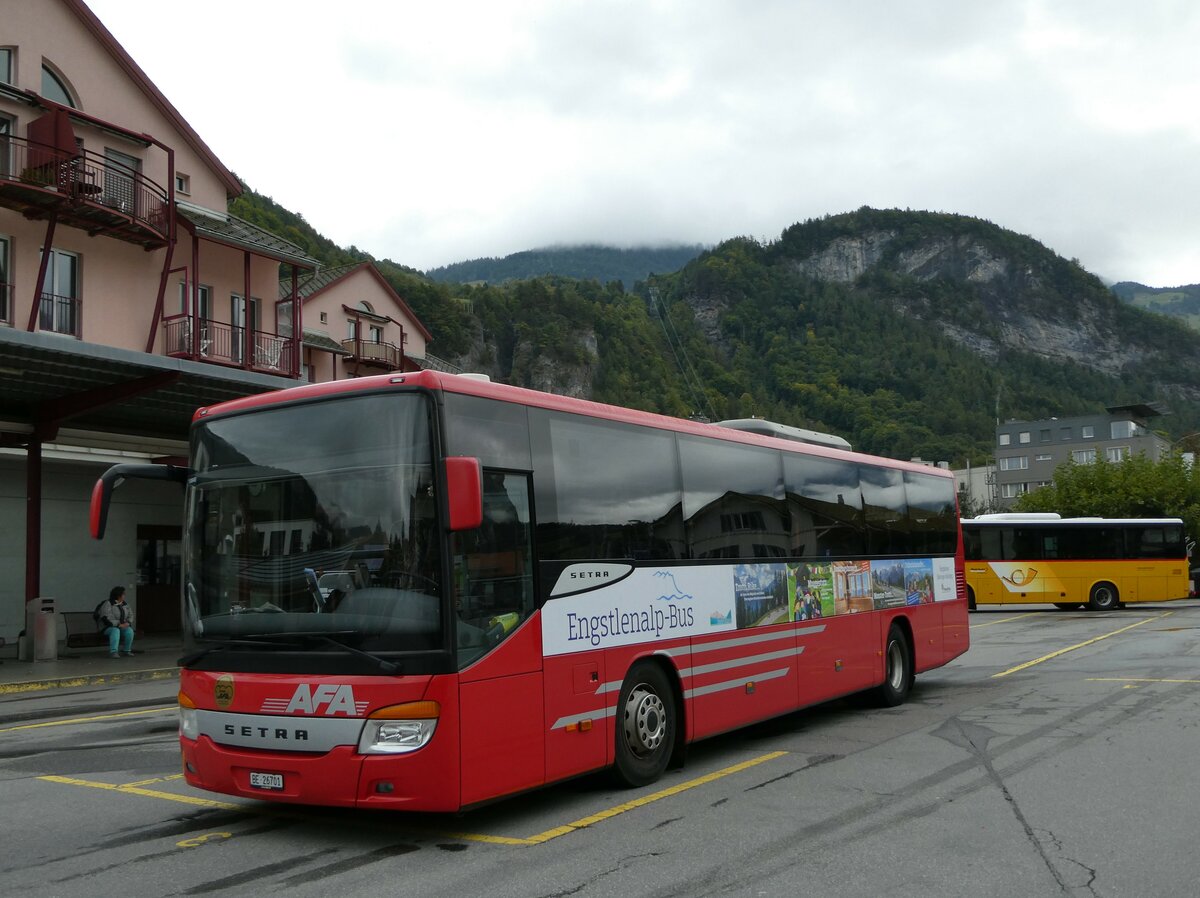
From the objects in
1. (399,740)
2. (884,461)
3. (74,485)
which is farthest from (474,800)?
(74,485)

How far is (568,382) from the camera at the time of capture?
11494 centimetres

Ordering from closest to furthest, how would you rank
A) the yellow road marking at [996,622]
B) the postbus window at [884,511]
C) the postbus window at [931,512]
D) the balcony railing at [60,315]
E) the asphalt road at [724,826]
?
the asphalt road at [724,826] → the postbus window at [884,511] → the postbus window at [931,512] → the balcony railing at [60,315] → the yellow road marking at [996,622]

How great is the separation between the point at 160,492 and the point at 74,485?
8.42 feet

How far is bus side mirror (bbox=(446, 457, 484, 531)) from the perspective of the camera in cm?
586

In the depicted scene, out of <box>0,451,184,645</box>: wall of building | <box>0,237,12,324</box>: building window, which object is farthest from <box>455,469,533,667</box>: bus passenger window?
<box>0,237,12,324</box>: building window

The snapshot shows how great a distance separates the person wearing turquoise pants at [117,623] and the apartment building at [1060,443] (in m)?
113

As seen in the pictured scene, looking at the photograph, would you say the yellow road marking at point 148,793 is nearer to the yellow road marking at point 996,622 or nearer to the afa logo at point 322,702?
the afa logo at point 322,702

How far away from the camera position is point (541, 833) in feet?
21.5

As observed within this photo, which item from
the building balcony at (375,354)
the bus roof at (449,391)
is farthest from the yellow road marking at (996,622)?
the building balcony at (375,354)

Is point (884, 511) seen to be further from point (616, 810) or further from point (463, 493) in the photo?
point (463, 493)

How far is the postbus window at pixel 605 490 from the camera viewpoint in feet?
23.6

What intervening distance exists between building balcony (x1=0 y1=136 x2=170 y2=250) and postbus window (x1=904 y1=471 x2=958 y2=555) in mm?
19463

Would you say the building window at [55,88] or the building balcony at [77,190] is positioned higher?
the building window at [55,88]

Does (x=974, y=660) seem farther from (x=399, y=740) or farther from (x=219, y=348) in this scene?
(x=219, y=348)
